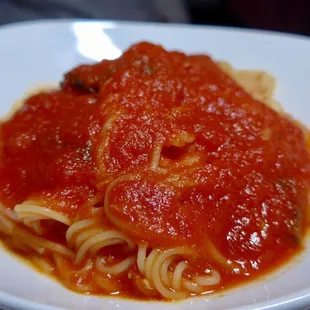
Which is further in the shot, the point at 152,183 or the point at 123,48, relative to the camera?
the point at 123,48

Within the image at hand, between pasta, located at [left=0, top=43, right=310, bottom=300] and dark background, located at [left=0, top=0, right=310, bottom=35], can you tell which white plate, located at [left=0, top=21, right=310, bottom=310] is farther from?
dark background, located at [left=0, top=0, right=310, bottom=35]

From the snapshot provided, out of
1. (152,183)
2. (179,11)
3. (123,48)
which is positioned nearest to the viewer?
(152,183)

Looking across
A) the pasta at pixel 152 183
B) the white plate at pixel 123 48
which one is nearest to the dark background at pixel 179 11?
the white plate at pixel 123 48

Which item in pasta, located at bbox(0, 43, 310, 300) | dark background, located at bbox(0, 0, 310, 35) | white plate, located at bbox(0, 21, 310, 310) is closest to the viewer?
pasta, located at bbox(0, 43, 310, 300)

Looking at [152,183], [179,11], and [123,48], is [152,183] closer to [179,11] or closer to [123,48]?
[123,48]

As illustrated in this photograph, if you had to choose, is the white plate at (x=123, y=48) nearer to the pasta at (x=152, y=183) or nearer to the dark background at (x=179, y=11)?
the pasta at (x=152, y=183)

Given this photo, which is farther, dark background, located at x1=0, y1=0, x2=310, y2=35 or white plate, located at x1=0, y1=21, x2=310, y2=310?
dark background, located at x1=0, y1=0, x2=310, y2=35

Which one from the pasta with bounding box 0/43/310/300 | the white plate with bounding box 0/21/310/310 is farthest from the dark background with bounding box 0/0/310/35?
the pasta with bounding box 0/43/310/300

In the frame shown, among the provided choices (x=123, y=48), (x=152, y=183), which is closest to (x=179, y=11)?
(x=123, y=48)
